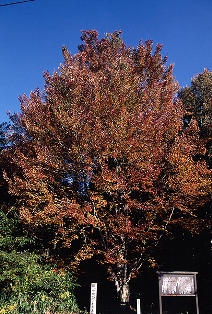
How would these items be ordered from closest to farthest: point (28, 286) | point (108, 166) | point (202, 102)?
point (28, 286), point (108, 166), point (202, 102)

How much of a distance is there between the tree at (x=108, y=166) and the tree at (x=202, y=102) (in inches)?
25.4

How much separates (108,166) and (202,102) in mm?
6572

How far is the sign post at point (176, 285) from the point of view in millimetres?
10133

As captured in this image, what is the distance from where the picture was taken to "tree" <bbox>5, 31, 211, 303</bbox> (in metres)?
12.2

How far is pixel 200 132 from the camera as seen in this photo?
1519cm

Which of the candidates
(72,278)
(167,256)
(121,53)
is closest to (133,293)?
(167,256)

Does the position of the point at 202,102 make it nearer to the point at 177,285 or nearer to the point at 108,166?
the point at 108,166

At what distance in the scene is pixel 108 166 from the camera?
13.5 metres

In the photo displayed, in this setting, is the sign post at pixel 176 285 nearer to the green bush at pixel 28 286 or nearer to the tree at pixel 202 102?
the green bush at pixel 28 286

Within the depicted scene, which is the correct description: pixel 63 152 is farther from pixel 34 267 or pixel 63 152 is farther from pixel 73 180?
pixel 34 267

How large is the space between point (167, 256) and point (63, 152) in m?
8.03

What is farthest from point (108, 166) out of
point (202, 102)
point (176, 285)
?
point (202, 102)

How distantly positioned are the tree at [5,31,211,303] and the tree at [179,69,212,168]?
65 centimetres

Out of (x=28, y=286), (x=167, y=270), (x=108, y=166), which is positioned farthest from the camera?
(x=167, y=270)
